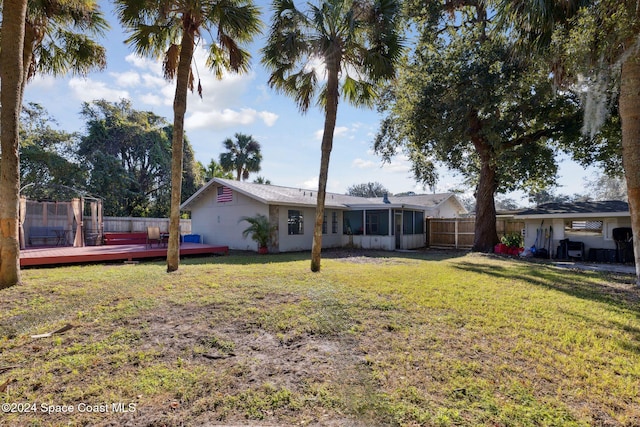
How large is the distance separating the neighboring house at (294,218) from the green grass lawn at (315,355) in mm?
8020

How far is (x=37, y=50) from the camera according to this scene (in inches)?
325

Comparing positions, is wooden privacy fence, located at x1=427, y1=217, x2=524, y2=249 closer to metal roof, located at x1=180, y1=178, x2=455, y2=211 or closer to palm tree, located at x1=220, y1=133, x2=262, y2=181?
metal roof, located at x1=180, y1=178, x2=455, y2=211

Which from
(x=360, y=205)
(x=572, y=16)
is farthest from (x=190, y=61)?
(x=360, y=205)

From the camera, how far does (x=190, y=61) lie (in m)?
8.16

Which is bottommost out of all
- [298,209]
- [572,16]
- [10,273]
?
[10,273]

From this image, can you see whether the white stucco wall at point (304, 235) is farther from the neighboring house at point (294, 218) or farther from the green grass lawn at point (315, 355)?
the green grass lawn at point (315, 355)

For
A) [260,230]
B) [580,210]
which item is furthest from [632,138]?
[260,230]

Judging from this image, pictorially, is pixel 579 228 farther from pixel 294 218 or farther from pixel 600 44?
pixel 294 218

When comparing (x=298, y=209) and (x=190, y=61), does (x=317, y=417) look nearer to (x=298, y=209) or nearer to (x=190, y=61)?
(x=190, y=61)

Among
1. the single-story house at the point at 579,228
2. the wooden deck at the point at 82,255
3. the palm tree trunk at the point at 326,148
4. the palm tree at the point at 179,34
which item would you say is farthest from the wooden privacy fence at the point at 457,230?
the palm tree at the point at 179,34

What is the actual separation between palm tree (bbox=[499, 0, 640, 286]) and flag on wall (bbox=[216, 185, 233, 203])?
42.6 ft

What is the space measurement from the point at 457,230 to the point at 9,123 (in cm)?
1933

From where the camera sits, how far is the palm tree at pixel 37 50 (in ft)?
19.6

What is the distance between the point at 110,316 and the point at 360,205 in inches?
535
